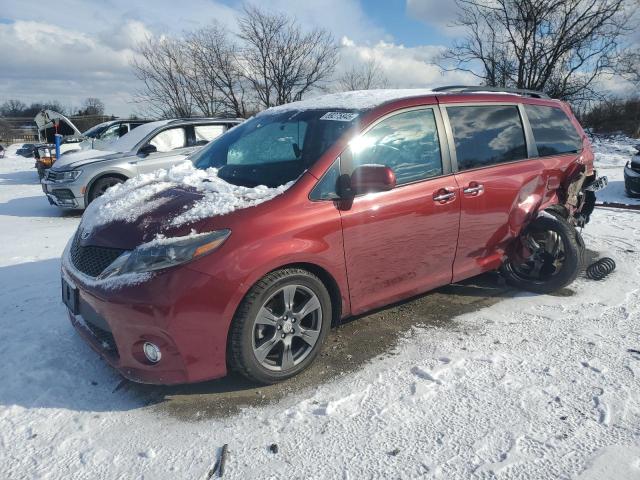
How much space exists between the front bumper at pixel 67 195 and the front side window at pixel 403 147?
21.8 ft

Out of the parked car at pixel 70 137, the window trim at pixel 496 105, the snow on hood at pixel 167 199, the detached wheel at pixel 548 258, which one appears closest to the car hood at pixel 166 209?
the snow on hood at pixel 167 199

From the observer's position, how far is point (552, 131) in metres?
4.48

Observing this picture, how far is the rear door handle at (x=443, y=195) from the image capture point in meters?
3.42

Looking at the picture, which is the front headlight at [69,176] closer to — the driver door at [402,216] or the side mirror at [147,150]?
the side mirror at [147,150]

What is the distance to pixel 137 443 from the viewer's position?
94.1 inches

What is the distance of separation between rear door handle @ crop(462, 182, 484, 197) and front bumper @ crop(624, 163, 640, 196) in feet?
30.4

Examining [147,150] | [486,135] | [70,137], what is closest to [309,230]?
[486,135]

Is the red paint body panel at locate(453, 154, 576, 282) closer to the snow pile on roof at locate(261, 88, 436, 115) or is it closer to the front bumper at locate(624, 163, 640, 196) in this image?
the snow pile on roof at locate(261, 88, 436, 115)

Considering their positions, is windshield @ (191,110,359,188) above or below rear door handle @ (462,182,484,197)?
above

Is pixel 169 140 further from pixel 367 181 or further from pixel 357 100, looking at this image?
pixel 367 181

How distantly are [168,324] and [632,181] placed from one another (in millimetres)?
11703

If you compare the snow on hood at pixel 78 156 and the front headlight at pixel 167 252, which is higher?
the snow on hood at pixel 78 156

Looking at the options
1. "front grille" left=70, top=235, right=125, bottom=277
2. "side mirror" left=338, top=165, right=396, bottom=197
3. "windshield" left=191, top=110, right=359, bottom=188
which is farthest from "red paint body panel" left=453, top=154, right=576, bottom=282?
"front grille" left=70, top=235, right=125, bottom=277

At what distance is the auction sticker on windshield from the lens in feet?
10.7
